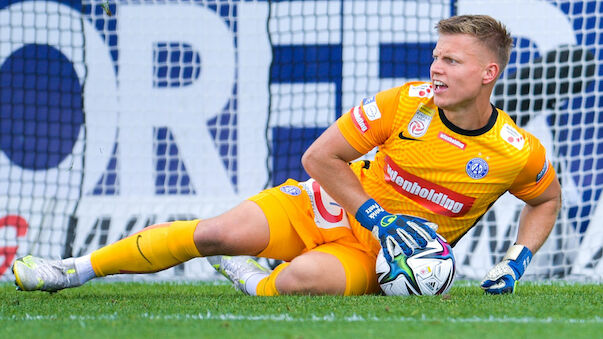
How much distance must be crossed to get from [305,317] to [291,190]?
1229 millimetres

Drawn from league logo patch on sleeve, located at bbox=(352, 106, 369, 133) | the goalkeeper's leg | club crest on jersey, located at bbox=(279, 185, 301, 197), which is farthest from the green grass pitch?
league logo patch on sleeve, located at bbox=(352, 106, 369, 133)

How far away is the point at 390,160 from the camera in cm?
425

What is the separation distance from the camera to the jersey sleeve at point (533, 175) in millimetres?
4152

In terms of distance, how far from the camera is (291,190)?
4449 mm

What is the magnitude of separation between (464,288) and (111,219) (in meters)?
2.92

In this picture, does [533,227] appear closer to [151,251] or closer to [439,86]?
[439,86]

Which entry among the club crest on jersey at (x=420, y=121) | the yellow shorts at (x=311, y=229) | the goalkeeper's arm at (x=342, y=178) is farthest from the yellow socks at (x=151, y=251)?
the club crest on jersey at (x=420, y=121)

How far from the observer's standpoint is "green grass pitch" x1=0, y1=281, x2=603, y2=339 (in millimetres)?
2943

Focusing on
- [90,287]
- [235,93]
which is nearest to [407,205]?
[90,287]

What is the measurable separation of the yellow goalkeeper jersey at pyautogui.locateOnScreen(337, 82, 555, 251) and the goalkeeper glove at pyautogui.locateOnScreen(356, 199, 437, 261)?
0.21 m

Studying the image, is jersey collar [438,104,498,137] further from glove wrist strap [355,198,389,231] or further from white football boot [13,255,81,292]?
white football boot [13,255,81,292]

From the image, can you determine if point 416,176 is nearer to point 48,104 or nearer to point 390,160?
point 390,160

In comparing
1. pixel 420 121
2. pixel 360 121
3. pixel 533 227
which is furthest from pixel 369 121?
Result: pixel 533 227

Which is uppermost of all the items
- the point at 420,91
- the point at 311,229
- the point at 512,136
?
the point at 420,91
